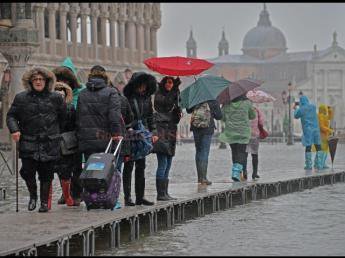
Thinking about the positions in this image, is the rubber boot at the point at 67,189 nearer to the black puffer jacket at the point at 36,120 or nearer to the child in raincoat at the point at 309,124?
the black puffer jacket at the point at 36,120

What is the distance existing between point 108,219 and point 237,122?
287 inches

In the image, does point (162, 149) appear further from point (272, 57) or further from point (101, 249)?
point (272, 57)

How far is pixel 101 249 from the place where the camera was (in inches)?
436

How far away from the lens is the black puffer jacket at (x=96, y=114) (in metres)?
12.6

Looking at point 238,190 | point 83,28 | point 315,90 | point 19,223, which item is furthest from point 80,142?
point 315,90

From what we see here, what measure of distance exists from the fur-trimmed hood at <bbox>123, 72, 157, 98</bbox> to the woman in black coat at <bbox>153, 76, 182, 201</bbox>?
93 cm

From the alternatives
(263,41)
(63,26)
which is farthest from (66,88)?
(263,41)

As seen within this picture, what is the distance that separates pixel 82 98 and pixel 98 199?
1147 mm

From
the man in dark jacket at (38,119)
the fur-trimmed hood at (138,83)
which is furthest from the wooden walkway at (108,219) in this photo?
the fur-trimmed hood at (138,83)

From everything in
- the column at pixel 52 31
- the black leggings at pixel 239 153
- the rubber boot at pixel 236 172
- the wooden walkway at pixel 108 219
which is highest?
the column at pixel 52 31

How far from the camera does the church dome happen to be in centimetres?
17925

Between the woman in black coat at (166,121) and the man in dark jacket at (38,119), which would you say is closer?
the man in dark jacket at (38,119)

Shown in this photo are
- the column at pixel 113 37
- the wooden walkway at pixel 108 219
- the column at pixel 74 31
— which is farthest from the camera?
the column at pixel 113 37

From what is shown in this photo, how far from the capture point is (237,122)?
60.5 feet
